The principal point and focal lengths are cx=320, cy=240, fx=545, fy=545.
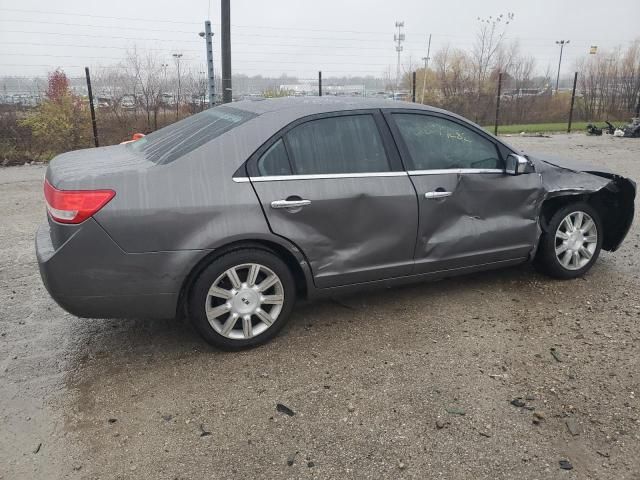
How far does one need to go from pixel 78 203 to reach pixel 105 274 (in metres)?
0.42

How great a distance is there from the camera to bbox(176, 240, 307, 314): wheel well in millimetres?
3262

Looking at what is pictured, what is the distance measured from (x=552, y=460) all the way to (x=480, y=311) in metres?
1.63

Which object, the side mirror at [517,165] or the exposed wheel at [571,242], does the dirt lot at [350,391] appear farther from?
the side mirror at [517,165]

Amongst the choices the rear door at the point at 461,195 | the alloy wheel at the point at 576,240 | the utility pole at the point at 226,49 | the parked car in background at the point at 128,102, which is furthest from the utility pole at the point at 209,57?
the alloy wheel at the point at 576,240

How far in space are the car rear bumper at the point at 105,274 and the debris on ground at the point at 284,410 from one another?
89 centimetres

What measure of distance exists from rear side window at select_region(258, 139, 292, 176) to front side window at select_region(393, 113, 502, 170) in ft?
3.01

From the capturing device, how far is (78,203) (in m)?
3.02

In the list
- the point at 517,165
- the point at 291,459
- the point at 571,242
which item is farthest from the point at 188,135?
the point at 571,242

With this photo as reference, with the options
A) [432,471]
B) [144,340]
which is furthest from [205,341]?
[432,471]

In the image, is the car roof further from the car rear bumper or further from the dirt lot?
the dirt lot

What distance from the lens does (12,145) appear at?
11.7m

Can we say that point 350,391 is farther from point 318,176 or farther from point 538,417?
point 318,176

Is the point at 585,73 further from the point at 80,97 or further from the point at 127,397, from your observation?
the point at 127,397

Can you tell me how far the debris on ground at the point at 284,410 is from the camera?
2.87 metres
